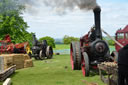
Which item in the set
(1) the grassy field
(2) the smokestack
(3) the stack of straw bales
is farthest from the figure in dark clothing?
(3) the stack of straw bales

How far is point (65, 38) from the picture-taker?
10375 cm

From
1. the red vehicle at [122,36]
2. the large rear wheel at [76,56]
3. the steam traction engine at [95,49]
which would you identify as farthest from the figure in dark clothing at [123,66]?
the red vehicle at [122,36]

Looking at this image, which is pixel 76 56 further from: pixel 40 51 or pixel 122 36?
pixel 40 51

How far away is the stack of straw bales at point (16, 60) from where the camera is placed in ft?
37.3

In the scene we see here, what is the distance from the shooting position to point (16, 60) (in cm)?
1249

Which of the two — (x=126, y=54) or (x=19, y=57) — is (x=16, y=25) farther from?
(x=126, y=54)

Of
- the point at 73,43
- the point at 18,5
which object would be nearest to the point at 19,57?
the point at 73,43

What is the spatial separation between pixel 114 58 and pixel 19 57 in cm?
600

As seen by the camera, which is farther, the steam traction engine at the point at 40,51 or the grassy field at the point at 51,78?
the steam traction engine at the point at 40,51

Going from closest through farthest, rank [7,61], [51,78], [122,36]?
→ [51,78]
[7,61]
[122,36]

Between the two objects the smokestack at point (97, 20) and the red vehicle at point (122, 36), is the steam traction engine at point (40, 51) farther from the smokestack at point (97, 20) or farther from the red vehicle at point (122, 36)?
the smokestack at point (97, 20)

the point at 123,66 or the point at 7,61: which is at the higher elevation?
the point at 123,66

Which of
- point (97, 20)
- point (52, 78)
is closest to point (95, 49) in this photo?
point (97, 20)

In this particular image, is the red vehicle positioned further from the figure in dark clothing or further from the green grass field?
the figure in dark clothing
